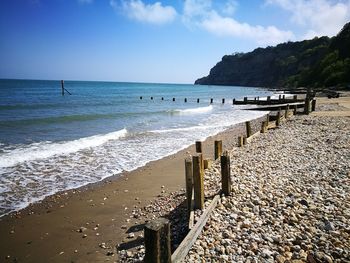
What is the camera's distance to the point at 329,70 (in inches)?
2719

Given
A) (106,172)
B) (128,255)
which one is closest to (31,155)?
(106,172)

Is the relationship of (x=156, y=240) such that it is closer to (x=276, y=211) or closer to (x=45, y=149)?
(x=276, y=211)

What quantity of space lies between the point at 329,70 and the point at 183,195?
2887 inches

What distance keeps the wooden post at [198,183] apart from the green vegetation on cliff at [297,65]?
209 ft

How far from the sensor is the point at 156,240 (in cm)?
355

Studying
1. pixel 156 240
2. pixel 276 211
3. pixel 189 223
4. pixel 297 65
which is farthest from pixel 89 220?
pixel 297 65

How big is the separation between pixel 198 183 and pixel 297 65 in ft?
476

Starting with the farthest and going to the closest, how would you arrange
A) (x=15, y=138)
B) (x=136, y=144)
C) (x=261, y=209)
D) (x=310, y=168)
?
(x=15, y=138)
(x=136, y=144)
(x=310, y=168)
(x=261, y=209)

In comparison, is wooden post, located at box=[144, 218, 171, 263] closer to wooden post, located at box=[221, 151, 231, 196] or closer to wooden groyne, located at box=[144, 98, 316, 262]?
wooden groyne, located at box=[144, 98, 316, 262]

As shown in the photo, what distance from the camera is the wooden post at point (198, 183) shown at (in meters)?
6.44

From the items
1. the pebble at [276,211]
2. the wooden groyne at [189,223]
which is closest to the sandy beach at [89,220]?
the pebble at [276,211]

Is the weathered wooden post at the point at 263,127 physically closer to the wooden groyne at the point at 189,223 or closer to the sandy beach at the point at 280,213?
the sandy beach at the point at 280,213

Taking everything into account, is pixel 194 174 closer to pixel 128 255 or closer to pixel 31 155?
pixel 128 255

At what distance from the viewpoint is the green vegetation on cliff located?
6988 cm
